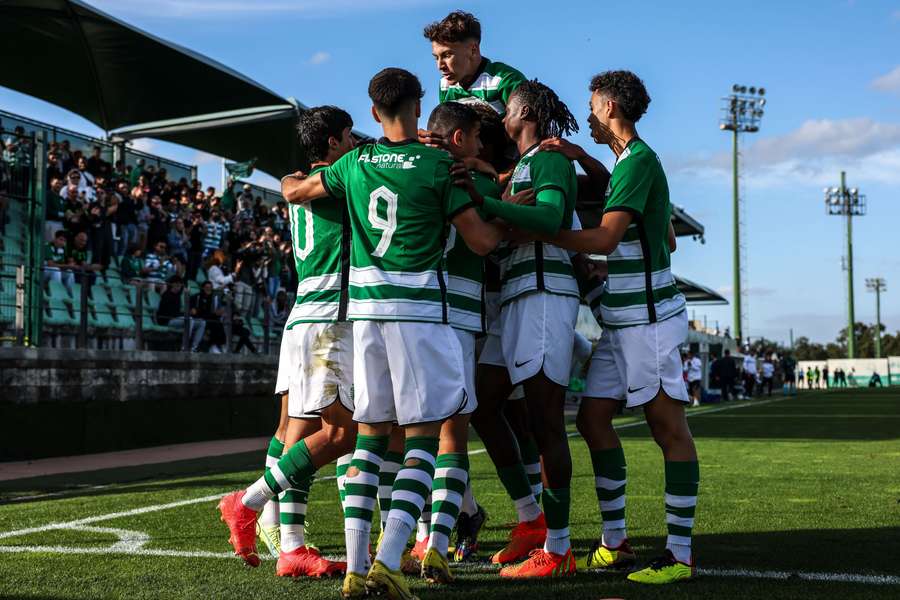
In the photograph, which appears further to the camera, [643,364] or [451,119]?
[451,119]

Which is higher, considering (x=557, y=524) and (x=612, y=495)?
(x=612, y=495)

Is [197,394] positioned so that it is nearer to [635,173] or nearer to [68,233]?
[68,233]

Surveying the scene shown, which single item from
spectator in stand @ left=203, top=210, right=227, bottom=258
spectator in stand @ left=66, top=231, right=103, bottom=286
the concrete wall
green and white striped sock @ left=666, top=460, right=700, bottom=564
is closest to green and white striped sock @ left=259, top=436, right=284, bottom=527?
green and white striped sock @ left=666, top=460, right=700, bottom=564

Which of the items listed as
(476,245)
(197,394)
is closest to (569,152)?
(476,245)

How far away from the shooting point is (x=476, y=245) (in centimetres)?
414

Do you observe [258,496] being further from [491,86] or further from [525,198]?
[491,86]

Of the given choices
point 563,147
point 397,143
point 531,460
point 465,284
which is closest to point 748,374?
point 531,460

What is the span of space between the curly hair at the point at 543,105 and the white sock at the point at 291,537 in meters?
2.21

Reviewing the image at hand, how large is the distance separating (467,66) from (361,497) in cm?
252

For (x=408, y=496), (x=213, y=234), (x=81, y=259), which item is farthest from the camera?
(x=213, y=234)

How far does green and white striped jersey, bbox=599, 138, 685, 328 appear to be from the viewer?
180 inches

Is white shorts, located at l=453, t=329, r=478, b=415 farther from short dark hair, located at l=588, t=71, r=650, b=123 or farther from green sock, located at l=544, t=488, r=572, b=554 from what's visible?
short dark hair, located at l=588, t=71, r=650, b=123

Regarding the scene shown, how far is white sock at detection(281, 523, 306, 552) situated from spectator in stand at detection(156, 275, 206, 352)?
10128mm

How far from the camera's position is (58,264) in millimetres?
13039
